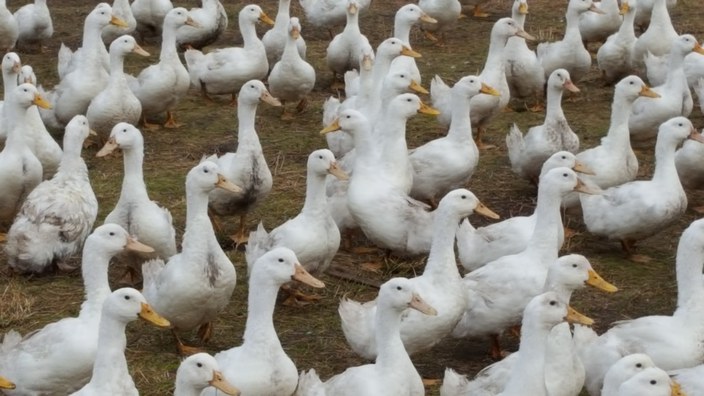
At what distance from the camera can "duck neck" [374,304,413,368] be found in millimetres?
6816

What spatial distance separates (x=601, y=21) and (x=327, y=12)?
9.30 feet

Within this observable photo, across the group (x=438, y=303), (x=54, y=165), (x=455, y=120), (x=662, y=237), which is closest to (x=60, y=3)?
(x=54, y=165)

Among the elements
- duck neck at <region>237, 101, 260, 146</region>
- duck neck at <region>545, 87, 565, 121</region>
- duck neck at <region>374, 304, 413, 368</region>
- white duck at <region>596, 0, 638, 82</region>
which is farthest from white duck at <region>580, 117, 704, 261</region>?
white duck at <region>596, 0, 638, 82</region>

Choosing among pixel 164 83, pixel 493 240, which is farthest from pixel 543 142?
pixel 164 83

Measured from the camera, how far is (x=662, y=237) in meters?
9.82

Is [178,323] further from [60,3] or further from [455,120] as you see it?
[60,3]

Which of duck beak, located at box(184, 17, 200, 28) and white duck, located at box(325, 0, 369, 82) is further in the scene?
white duck, located at box(325, 0, 369, 82)

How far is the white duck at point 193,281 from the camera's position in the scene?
7820 mm

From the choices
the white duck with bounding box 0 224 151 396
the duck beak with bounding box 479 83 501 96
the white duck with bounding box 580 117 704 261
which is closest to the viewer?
the white duck with bounding box 0 224 151 396

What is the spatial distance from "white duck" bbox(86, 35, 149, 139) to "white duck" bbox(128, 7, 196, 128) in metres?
0.37

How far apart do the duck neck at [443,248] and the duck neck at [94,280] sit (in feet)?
5.81

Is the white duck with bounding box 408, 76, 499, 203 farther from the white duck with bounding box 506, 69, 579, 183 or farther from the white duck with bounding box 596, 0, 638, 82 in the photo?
the white duck with bounding box 596, 0, 638, 82

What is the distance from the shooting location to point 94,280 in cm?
744

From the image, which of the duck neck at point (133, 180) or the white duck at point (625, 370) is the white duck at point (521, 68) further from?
the white duck at point (625, 370)
